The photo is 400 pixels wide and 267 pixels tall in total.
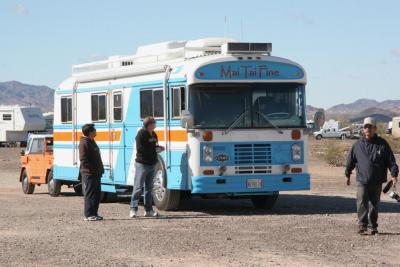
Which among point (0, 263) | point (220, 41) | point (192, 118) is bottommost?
point (0, 263)

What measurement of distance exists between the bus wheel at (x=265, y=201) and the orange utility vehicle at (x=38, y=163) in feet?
21.5

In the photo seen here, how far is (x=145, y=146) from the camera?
16875 mm

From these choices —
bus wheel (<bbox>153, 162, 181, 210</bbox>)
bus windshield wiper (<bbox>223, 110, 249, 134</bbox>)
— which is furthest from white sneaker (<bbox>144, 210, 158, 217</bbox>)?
bus windshield wiper (<bbox>223, 110, 249, 134</bbox>)

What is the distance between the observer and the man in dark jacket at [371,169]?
14.0 meters

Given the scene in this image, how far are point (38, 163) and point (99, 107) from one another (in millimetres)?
4803

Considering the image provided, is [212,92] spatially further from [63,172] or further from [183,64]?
[63,172]

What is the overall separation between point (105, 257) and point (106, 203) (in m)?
9.49

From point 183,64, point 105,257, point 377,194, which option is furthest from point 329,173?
point 105,257

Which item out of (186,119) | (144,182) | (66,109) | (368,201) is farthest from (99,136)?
(368,201)

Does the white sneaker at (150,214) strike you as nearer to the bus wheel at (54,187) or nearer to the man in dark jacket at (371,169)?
the man in dark jacket at (371,169)

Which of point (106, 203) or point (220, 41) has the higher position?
point (220, 41)

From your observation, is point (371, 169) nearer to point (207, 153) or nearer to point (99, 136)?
point (207, 153)

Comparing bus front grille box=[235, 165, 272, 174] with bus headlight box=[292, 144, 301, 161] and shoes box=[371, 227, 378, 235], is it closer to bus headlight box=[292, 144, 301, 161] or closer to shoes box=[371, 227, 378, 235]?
bus headlight box=[292, 144, 301, 161]

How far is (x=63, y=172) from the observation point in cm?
2258
